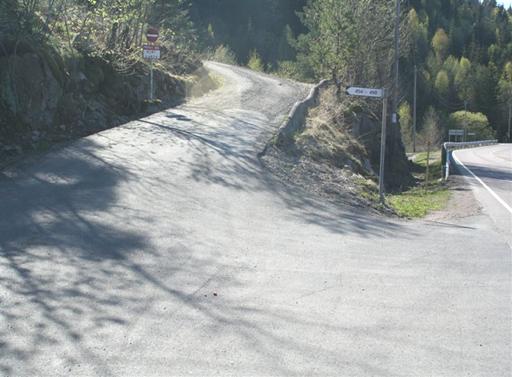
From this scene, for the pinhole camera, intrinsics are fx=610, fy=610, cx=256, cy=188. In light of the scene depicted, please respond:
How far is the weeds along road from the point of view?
Answer: 496 cm

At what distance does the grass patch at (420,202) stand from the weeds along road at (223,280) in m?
3.55

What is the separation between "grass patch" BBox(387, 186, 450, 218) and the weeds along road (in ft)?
11.6

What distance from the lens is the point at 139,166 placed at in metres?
12.2

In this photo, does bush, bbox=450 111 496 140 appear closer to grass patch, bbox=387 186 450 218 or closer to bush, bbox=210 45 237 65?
bush, bbox=210 45 237 65

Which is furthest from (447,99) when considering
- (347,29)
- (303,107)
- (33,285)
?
(33,285)

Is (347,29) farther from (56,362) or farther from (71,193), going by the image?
(56,362)

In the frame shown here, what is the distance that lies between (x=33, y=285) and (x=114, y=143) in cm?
831

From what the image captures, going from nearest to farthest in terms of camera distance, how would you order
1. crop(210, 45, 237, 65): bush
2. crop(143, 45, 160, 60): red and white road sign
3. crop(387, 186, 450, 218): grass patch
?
crop(387, 186, 450, 218): grass patch
crop(143, 45, 160, 60): red and white road sign
crop(210, 45, 237, 65): bush

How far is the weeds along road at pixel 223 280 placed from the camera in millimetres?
4957

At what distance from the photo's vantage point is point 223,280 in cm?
681

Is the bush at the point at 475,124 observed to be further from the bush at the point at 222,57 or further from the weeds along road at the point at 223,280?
the weeds along road at the point at 223,280

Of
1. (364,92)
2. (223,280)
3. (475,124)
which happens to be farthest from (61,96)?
(475,124)

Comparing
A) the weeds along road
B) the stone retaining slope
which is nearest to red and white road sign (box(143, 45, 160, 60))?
the stone retaining slope

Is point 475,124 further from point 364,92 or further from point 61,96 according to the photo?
point 61,96
